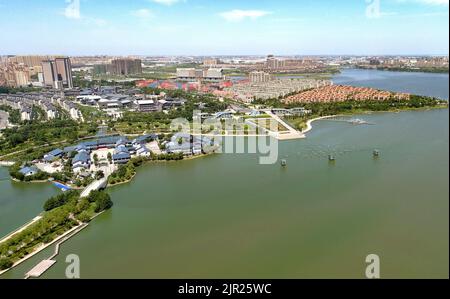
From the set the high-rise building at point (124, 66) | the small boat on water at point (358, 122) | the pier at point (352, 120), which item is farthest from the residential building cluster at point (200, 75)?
the small boat on water at point (358, 122)

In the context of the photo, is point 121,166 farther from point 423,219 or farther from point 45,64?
point 45,64

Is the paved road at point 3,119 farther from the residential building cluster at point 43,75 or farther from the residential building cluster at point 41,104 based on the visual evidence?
the residential building cluster at point 43,75

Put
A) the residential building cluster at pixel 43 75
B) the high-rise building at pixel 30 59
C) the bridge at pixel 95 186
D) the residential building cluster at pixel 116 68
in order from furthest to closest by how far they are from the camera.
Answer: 1. the residential building cluster at pixel 116 68
2. the high-rise building at pixel 30 59
3. the residential building cluster at pixel 43 75
4. the bridge at pixel 95 186

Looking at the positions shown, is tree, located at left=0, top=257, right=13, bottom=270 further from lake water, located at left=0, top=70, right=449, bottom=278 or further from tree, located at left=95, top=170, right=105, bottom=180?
tree, located at left=95, top=170, right=105, bottom=180

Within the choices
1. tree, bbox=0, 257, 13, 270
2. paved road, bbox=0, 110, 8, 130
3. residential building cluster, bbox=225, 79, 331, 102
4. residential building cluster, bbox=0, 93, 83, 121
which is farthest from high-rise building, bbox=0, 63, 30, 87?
tree, bbox=0, 257, 13, 270

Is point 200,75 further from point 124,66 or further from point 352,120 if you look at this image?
point 352,120
